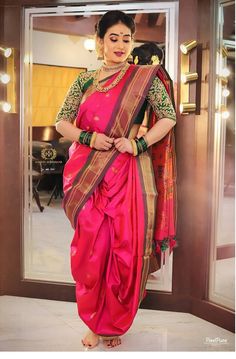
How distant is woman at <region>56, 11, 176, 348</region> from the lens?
194 centimetres

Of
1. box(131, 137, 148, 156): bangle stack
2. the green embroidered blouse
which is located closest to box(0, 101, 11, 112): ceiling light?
the green embroidered blouse

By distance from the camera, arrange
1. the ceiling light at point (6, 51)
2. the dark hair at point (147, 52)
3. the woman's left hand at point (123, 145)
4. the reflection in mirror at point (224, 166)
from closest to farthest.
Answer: the woman's left hand at point (123, 145)
the reflection in mirror at point (224, 166)
the dark hair at point (147, 52)
the ceiling light at point (6, 51)

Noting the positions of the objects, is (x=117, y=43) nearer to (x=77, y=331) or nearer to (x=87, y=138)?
(x=87, y=138)

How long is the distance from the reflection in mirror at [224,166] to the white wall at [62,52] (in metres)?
0.53

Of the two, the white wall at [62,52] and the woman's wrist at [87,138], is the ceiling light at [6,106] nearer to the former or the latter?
the white wall at [62,52]

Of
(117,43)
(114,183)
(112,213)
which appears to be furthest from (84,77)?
(112,213)

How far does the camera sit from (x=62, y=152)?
2.29 m

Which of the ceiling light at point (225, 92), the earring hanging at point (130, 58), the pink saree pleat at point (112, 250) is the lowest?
the pink saree pleat at point (112, 250)

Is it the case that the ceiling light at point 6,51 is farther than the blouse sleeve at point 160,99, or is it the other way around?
the ceiling light at point 6,51

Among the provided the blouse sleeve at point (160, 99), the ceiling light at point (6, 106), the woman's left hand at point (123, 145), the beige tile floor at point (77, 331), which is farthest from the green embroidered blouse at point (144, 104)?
the beige tile floor at point (77, 331)

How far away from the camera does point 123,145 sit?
6.32 feet

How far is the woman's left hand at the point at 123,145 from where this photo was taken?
6.32ft
